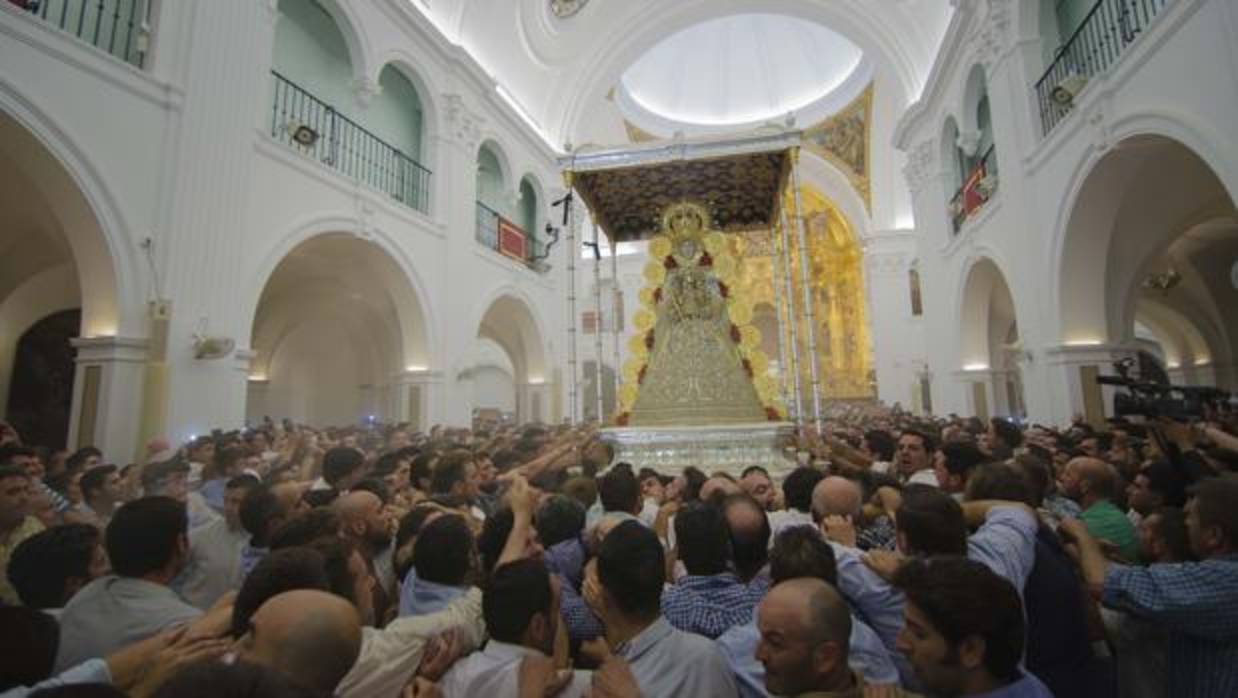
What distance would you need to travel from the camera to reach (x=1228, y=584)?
161 centimetres

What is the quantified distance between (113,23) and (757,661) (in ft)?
26.6

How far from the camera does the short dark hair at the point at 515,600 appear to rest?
152cm

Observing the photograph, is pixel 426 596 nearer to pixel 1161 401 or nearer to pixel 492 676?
pixel 492 676

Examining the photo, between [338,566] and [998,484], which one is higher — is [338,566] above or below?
below

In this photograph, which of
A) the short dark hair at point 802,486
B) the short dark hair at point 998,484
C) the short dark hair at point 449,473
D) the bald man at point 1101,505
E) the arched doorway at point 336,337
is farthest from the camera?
the arched doorway at point 336,337

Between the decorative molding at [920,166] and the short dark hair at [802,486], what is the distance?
37.3ft

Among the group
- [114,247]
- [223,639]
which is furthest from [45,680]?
[114,247]

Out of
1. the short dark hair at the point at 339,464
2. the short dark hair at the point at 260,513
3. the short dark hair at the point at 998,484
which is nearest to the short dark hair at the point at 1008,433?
the short dark hair at the point at 998,484

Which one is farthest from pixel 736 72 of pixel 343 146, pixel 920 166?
pixel 343 146

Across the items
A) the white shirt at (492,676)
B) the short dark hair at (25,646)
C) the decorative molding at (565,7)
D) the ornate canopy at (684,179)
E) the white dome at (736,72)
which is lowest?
the white shirt at (492,676)

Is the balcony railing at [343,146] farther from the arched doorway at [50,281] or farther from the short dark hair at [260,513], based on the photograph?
the short dark hair at [260,513]

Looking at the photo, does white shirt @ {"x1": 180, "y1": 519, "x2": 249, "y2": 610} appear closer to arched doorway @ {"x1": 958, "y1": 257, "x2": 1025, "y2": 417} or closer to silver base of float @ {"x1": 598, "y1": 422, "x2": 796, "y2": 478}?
silver base of float @ {"x1": 598, "y1": 422, "x2": 796, "y2": 478}

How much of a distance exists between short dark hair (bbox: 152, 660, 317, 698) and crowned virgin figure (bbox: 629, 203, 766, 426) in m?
6.83

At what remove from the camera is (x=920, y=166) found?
1270 centimetres
